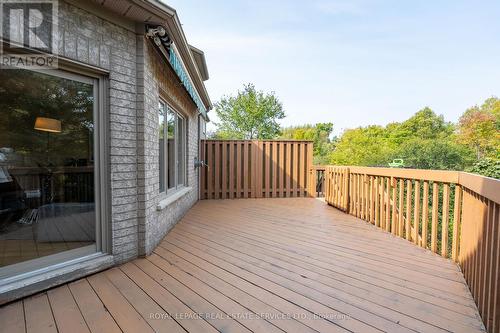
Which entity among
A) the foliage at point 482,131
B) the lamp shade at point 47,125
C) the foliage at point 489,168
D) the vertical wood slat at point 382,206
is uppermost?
the foliage at point 482,131

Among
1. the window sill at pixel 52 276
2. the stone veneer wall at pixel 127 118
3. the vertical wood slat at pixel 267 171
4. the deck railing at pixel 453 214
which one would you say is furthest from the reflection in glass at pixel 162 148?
the vertical wood slat at pixel 267 171

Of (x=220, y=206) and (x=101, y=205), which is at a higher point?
(x=101, y=205)

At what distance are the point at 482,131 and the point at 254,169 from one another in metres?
23.5

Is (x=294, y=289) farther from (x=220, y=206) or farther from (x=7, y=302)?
(x=220, y=206)

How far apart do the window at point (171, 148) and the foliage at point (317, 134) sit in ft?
67.6

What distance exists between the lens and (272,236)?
3.65 m

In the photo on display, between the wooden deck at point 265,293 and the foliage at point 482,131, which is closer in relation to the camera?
→ the wooden deck at point 265,293

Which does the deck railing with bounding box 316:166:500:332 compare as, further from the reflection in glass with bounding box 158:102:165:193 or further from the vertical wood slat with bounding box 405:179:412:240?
the reflection in glass with bounding box 158:102:165:193

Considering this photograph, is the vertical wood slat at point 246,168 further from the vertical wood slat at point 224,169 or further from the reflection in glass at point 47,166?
the reflection in glass at point 47,166

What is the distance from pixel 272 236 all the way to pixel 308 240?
503 mm

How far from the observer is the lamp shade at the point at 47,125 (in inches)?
97.8

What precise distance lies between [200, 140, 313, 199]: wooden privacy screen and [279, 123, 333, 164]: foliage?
57.0 feet

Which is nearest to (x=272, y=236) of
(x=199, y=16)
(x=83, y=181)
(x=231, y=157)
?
(x=83, y=181)

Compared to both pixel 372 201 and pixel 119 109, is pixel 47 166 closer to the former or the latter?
pixel 119 109
